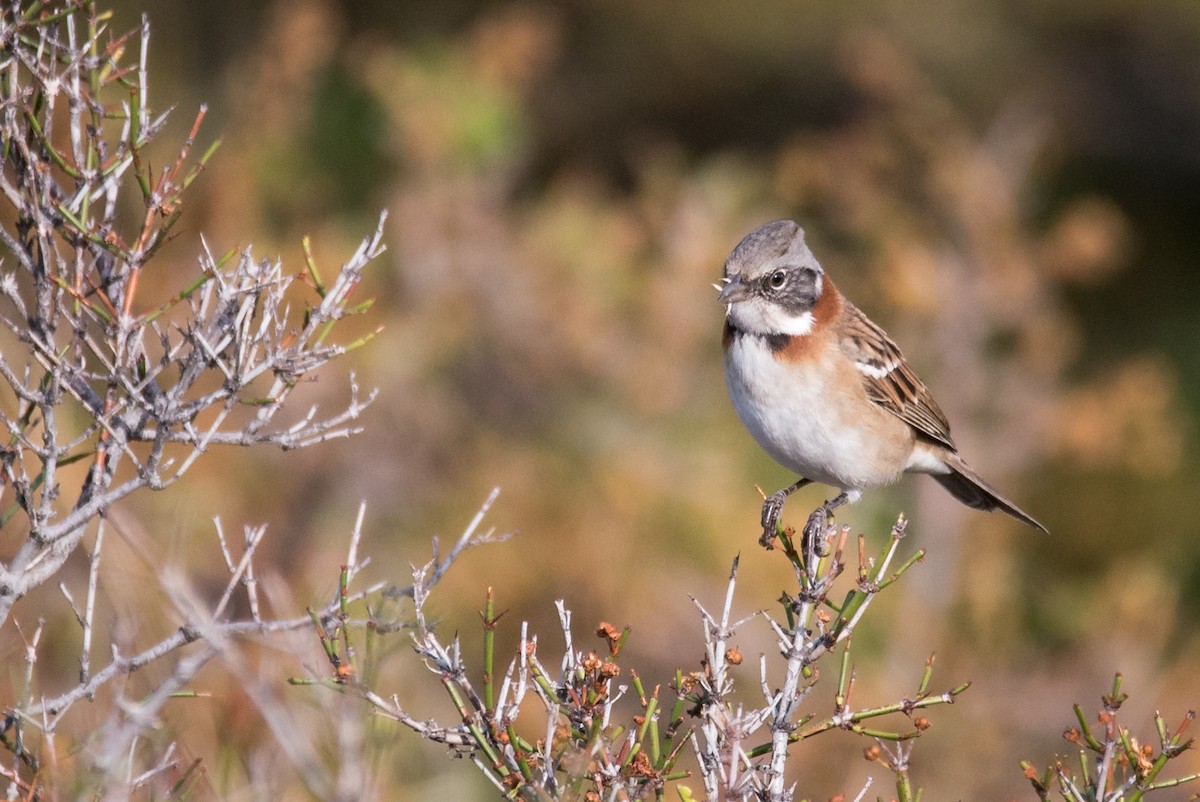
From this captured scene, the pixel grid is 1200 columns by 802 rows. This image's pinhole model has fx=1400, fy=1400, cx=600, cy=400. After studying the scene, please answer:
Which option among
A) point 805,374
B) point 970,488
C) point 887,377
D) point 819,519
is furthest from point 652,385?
point 819,519

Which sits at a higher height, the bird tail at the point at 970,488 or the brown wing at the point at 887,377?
the brown wing at the point at 887,377

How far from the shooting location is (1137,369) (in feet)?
22.1

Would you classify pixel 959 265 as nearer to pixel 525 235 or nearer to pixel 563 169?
pixel 525 235

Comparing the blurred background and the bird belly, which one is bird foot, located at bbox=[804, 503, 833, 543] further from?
the blurred background

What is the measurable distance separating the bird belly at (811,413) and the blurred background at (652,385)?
2493 mm

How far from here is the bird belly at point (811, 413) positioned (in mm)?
3646

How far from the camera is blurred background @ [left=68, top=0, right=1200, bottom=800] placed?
6.44 m

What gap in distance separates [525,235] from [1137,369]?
10.1 ft

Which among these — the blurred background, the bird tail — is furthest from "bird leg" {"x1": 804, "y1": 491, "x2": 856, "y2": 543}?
the blurred background

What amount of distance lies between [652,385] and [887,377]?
2990 mm

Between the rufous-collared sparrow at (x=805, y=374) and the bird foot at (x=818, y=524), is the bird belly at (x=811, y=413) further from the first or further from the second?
the bird foot at (x=818, y=524)

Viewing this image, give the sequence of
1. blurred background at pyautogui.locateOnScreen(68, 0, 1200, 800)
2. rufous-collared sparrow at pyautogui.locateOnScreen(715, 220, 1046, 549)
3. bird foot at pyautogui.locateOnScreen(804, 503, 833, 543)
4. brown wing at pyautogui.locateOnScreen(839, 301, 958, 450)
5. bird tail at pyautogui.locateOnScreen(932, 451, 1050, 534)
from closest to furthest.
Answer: bird foot at pyautogui.locateOnScreen(804, 503, 833, 543) → rufous-collared sparrow at pyautogui.locateOnScreen(715, 220, 1046, 549) → brown wing at pyautogui.locateOnScreen(839, 301, 958, 450) → bird tail at pyautogui.locateOnScreen(932, 451, 1050, 534) → blurred background at pyautogui.locateOnScreen(68, 0, 1200, 800)

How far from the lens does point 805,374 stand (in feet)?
12.2

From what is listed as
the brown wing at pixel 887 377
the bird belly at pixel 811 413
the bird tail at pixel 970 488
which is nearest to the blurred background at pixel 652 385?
the bird tail at pixel 970 488
